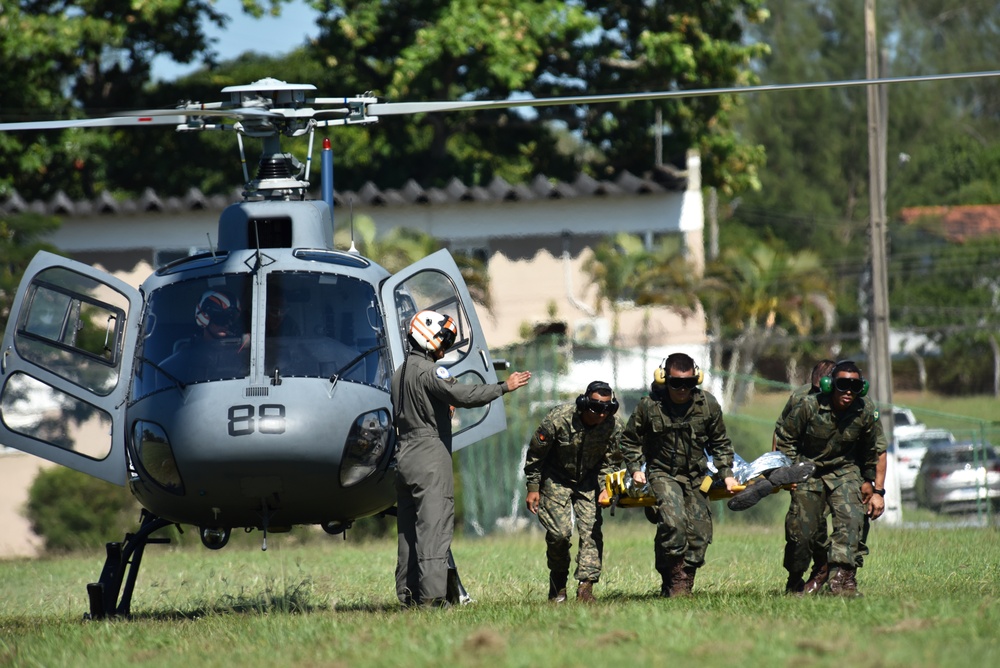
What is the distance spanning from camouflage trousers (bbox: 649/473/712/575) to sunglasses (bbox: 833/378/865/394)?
121cm

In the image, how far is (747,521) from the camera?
21.3 m

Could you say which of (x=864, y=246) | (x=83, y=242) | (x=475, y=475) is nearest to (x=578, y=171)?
(x=83, y=242)

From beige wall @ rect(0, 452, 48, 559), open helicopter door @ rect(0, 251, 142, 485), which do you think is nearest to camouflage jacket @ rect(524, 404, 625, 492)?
open helicopter door @ rect(0, 251, 142, 485)

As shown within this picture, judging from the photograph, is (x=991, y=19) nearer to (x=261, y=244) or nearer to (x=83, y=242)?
(x=83, y=242)

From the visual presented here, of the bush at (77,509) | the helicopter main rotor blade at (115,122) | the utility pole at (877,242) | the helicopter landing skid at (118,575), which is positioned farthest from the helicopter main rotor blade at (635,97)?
the utility pole at (877,242)

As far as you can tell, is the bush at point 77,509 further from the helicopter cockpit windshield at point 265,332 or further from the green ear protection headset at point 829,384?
the green ear protection headset at point 829,384

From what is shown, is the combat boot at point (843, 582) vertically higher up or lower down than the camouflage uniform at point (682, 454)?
lower down

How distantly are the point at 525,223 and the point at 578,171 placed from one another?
5902 millimetres

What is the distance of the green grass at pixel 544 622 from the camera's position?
6984 millimetres

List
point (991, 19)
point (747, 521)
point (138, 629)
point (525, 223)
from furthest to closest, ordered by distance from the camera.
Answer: point (991, 19), point (525, 223), point (747, 521), point (138, 629)

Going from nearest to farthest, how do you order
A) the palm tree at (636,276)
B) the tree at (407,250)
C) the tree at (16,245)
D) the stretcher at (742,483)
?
the stretcher at (742,483), the tree at (16,245), the tree at (407,250), the palm tree at (636,276)

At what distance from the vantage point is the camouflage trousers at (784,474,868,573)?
9945mm

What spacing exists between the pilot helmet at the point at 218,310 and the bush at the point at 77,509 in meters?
14.6

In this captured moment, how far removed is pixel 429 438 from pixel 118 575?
9.47 feet
